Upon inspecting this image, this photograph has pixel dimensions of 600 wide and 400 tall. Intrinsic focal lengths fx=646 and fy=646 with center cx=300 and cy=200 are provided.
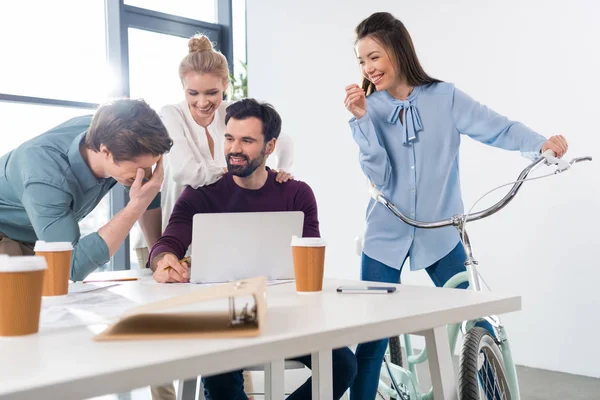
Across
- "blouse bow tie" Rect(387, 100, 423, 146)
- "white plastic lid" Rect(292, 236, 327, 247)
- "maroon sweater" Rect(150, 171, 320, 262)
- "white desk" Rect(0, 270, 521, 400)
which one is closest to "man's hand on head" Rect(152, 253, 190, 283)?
"white desk" Rect(0, 270, 521, 400)

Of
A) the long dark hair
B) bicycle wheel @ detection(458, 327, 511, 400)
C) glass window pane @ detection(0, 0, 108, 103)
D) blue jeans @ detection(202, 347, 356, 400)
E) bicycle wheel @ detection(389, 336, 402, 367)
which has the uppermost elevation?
glass window pane @ detection(0, 0, 108, 103)

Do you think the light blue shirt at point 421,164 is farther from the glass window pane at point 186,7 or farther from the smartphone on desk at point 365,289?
the glass window pane at point 186,7

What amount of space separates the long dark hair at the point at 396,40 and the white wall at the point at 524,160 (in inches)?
59.0

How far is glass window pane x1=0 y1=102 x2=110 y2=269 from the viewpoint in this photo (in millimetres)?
3833

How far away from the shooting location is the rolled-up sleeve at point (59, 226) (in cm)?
159

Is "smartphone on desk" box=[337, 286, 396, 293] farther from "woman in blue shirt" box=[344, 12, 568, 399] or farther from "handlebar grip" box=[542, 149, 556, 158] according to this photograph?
"woman in blue shirt" box=[344, 12, 568, 399]

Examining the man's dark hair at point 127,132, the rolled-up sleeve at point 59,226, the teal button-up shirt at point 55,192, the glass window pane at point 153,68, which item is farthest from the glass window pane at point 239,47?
the rolled-up sleeve at point 59,226

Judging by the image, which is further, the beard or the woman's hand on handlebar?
the beard

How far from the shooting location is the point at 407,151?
6.81ft

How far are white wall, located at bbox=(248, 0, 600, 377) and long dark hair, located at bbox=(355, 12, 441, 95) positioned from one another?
1499 millimetres

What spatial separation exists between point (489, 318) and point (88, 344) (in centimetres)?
103

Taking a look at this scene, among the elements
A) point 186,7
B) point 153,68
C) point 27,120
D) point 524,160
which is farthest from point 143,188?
point 186,7

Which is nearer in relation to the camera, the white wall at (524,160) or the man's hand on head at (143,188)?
the man's hand on head at (143,188)

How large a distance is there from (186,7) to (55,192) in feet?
11.9
